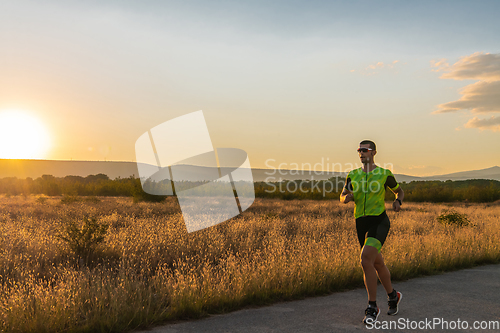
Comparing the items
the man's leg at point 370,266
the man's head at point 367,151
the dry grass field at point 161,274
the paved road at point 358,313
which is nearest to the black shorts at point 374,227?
the man's leg at point 370,266

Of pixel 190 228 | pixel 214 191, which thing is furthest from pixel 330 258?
pixel 214 191

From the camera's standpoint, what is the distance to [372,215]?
15.3 feet

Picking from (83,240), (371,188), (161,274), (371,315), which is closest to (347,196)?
(371,188)

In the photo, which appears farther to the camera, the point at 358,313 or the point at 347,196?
the point at 358,313

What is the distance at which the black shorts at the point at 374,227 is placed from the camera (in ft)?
15.0

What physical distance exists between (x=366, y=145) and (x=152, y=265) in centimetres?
551

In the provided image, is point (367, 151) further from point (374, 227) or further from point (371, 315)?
point (371, 315)

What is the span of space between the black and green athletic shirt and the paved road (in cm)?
139

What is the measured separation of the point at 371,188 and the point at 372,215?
1.12ft

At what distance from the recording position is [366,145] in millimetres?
4816

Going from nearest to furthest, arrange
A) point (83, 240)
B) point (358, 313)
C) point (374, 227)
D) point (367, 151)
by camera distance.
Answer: point (374, 227) < point (367, 151) < point (358, 313) < point (83, 240)

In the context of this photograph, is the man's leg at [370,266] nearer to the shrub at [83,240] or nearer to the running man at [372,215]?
the running man at [372,215]

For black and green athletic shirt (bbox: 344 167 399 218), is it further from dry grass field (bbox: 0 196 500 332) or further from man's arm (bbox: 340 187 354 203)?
dry grass field (bbox: 0 196 500 332)

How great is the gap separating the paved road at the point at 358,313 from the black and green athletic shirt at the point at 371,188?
1.39 m
